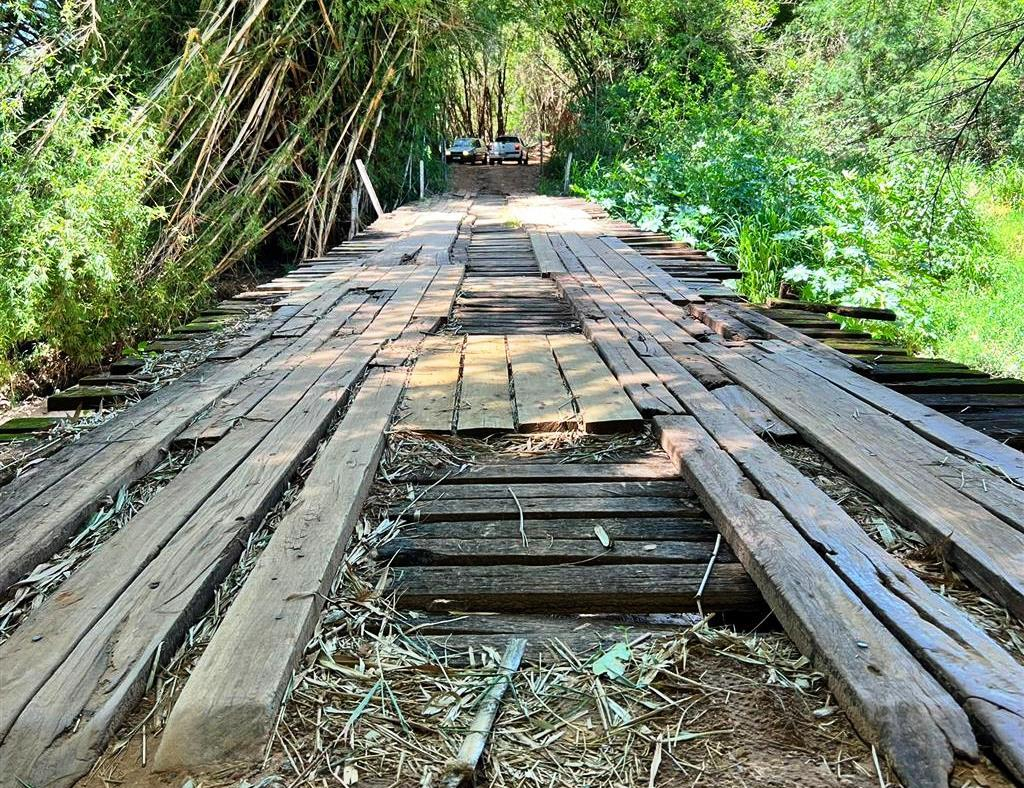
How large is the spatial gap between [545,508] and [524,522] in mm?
74

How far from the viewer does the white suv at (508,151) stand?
23.8 meters

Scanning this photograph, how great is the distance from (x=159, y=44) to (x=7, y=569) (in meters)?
8.89

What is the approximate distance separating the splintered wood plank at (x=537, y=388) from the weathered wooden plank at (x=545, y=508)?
54cm

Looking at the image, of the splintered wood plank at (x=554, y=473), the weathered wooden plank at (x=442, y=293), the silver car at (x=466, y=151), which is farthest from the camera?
the silver car at (x=466, y=151)

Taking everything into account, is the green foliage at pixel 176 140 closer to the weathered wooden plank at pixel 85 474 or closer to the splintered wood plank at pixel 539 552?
the weathered wooden plank at pixel 85 474

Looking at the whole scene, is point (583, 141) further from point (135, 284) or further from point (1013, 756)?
point (1013, 756)

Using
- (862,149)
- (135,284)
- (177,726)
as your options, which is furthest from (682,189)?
(177,726)

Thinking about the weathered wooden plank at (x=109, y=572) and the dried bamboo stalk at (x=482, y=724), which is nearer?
the dried bamboo stalk at (x=482, y=724)

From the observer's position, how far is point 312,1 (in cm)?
867

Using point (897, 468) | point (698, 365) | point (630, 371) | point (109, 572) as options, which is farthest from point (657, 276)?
point (109, 572)

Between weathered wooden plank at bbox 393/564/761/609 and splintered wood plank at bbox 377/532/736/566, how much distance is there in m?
0.04

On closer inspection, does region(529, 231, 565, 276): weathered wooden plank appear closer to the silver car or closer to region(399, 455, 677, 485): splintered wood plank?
region(399, 455, 677, 485): splintered wood plank

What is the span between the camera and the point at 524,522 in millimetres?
1965

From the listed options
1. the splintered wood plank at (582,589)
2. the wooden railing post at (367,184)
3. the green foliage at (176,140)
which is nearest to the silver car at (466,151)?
the green foliage at (176,140)
